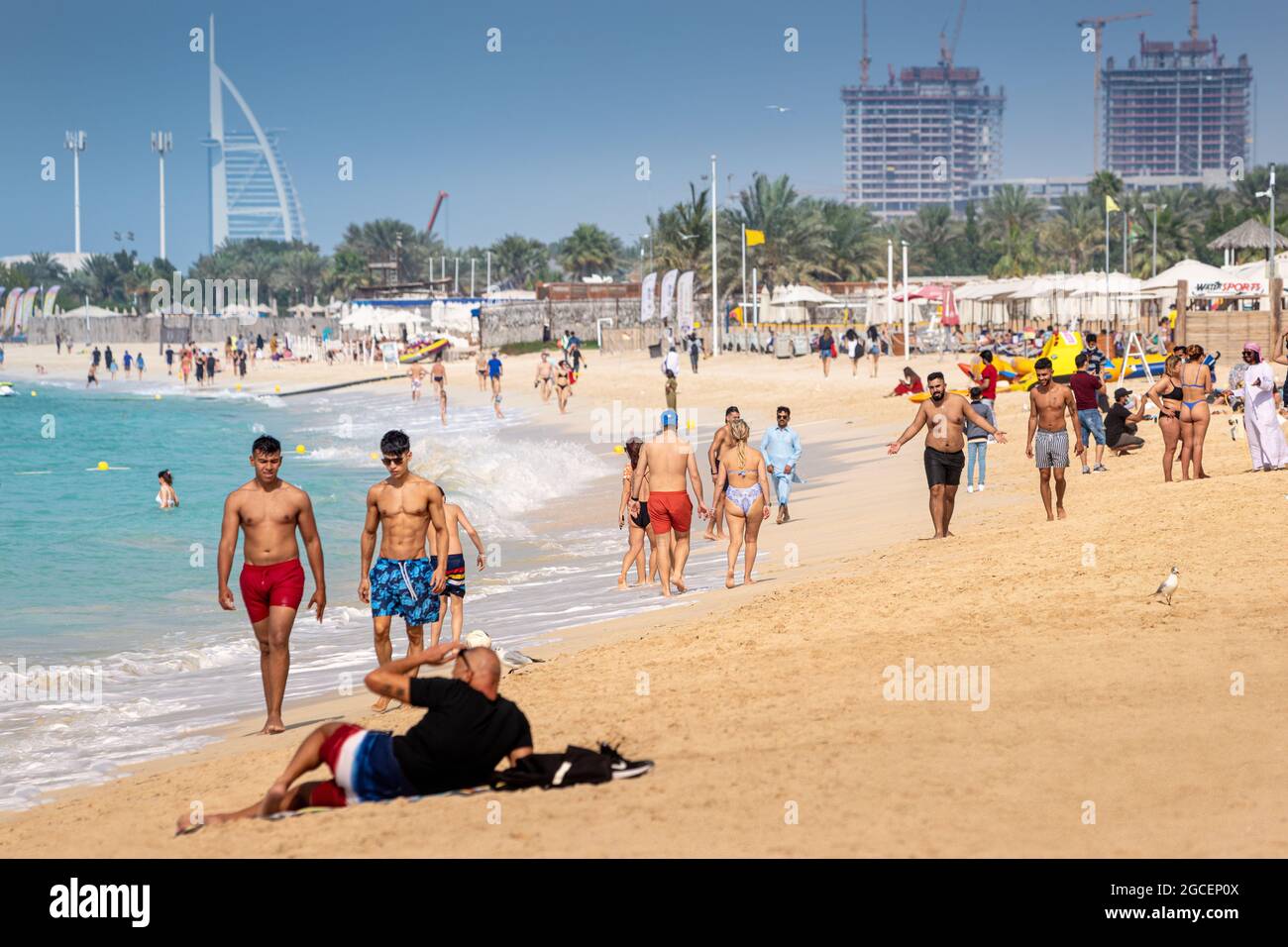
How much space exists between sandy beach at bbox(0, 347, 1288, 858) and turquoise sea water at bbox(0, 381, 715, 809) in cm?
108

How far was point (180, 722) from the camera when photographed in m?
9.45

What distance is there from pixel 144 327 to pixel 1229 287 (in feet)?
277

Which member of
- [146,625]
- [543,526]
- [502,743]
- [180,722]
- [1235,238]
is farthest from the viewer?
[1235,238]

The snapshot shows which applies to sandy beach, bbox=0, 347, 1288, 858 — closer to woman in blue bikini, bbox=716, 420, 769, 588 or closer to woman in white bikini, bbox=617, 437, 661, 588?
woman in blue bikini, bbox=716, 420, 769, 588

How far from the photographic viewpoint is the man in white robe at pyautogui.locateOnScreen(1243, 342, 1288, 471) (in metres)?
13.8

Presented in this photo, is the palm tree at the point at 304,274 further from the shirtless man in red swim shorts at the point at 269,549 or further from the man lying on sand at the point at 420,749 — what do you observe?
the man lying on sand at the point at 420,749

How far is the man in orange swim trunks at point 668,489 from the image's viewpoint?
11.8 meters

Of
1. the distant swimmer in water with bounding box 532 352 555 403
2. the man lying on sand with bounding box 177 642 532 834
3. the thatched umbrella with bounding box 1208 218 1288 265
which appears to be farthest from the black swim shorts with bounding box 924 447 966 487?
the thatched umbrella with bounding box 1208 218 1288 265

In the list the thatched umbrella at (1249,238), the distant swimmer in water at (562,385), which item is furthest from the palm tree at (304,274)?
the thatched umbrella at (1249,238)

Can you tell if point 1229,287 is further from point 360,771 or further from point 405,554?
point 360,771

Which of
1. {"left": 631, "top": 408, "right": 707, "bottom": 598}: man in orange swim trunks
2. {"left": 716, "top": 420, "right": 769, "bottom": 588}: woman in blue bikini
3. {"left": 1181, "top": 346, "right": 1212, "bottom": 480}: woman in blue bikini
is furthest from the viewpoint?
{"left": 1181, "top": 346, "right": 1212, "bottom": 480}: woman in blue bikini
